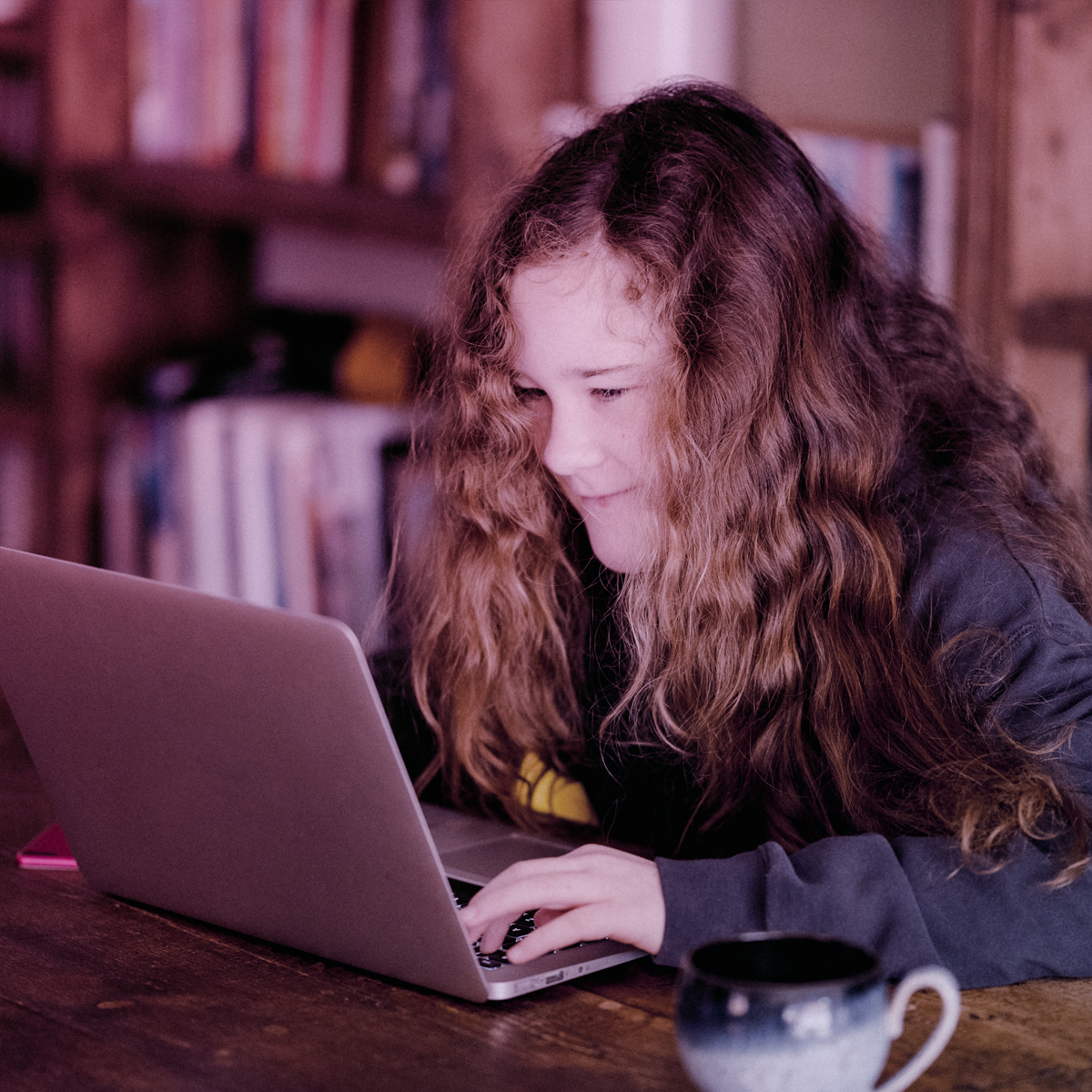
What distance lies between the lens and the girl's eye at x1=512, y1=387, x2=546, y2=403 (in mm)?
1181

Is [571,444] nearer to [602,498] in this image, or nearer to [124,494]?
[602,498]

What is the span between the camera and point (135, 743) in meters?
0.84

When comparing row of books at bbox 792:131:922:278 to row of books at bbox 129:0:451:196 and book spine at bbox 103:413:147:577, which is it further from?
book spine at bbox 103:413:147:577

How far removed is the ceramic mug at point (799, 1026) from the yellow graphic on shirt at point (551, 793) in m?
0.59

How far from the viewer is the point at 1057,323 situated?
1.61 m

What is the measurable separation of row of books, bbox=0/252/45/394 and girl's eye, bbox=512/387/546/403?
1335mm

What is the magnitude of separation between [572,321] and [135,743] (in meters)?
0.43

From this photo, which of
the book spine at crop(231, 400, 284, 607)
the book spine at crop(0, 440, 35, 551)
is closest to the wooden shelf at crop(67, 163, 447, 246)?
the book spine at crop(231, 400, 284, 607)

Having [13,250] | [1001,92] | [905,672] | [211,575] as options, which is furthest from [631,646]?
[13,250]

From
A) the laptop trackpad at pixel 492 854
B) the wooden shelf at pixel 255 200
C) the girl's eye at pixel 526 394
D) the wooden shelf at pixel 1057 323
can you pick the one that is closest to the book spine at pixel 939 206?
the wooden shelf at pixel 1057 323

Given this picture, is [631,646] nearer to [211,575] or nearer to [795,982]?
[795,982]

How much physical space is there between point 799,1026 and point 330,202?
1.58 meters

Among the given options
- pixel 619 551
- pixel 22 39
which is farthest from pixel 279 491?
pixel 619 551

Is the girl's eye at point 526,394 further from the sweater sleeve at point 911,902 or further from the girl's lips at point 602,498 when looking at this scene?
the sweater sleeve at point 911,902
